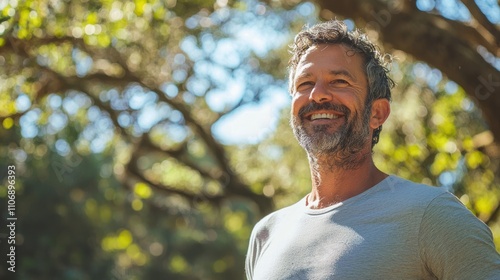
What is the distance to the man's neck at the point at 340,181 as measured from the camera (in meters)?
2.45

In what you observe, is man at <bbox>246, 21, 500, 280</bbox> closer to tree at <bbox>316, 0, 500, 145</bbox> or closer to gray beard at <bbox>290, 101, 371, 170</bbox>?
gray beard at <bbox>290, 101, 371, 170</bbox>

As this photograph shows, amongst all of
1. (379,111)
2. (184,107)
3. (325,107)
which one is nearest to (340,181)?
(325,107)

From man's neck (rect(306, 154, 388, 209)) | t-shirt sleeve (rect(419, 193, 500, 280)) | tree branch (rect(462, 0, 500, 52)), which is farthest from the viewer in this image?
tree branch (rect(462, 0, 500, 52))

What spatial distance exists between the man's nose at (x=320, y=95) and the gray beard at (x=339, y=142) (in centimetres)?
2

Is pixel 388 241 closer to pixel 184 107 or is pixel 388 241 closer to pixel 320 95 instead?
pixel 320 95

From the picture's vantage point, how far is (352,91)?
2.55 meters

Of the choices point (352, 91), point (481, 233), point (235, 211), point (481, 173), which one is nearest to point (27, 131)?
point (481, 173)

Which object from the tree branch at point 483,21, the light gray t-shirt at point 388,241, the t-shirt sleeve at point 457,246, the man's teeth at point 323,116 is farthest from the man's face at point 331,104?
the tree branch at point 483,21

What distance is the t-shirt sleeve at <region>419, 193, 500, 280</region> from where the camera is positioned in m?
1.99

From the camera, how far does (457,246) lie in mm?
2012

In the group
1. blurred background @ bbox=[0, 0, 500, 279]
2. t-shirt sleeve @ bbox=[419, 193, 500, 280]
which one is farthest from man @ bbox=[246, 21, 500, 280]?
blurred background @ bbox=[0, 0, 500, 279]

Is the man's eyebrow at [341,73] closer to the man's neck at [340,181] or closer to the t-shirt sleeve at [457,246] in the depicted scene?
the man's neck at [340,181]

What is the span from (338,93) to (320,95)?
0.22 feet

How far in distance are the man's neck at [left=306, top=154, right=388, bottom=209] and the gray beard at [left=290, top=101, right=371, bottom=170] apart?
0.05 ft
